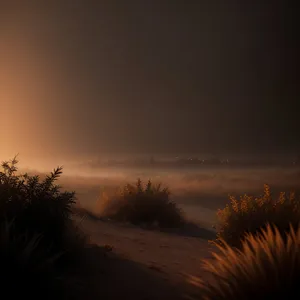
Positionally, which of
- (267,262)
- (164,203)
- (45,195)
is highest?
(164,203)

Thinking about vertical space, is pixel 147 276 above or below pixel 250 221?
below

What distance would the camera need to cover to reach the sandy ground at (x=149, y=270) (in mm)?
3463

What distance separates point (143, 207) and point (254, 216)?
5.09 m

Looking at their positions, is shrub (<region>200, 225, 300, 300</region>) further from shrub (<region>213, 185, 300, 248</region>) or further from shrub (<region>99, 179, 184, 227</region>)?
shrub (<region>99, 179, 184, 227</region>)

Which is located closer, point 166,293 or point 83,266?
point 166,293

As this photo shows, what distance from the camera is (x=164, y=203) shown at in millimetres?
10961

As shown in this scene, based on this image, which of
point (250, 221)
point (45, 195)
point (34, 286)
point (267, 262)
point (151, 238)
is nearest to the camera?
point (34, 286)

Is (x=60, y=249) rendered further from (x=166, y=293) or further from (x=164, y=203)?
(x=164, y=203)

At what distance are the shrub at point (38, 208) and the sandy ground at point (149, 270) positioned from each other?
67cm

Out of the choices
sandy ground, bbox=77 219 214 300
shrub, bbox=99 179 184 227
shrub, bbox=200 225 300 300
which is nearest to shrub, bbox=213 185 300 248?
sandy ground, bbox=77 219 214 300

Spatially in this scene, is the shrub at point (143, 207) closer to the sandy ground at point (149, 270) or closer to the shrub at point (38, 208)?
the sandy ground at point (149, 270)

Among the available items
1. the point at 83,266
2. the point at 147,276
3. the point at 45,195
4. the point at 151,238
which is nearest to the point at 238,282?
the point at 147,276

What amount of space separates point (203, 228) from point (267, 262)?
26.6 ft

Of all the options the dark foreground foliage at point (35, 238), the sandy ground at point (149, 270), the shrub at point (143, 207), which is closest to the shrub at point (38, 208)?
the dark foreground foliage at point (35, 238)
